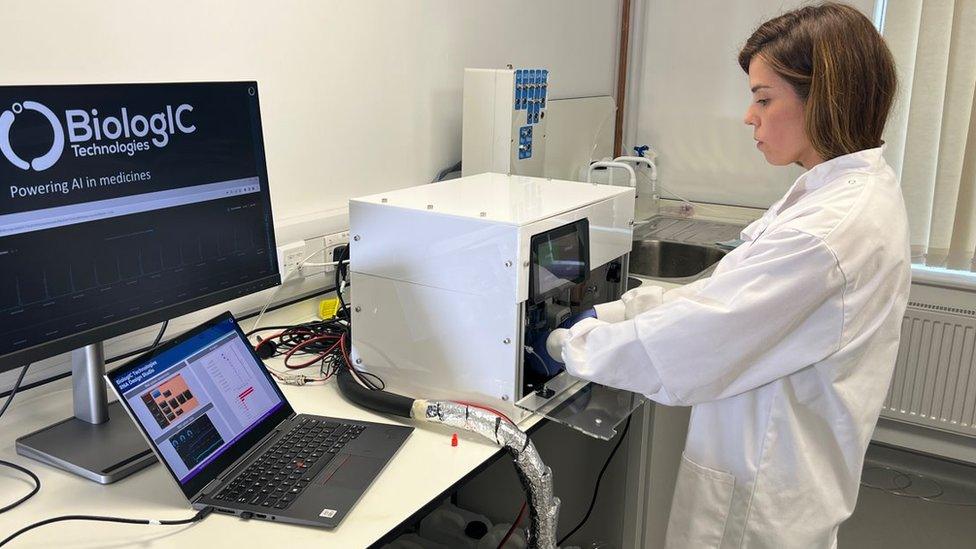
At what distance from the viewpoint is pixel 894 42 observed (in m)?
2.74

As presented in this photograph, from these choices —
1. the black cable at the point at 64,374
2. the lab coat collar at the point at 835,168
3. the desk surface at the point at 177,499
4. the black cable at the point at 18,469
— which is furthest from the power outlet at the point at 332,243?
the lab coat collar at the point at 835,168

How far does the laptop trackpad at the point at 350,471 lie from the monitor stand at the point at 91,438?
0.92 ft

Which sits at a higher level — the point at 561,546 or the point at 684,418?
the point at 684,418

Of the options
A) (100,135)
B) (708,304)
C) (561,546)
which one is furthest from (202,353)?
(561,546)

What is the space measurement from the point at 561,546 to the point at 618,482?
31cm

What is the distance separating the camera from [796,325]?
47.3 inches

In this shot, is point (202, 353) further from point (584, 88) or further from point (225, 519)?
point (584, 88)

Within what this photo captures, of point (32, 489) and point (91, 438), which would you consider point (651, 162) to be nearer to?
point (91, 438)

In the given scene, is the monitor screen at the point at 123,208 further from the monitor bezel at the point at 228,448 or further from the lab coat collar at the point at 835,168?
the lab coat collar at the point at 835,168

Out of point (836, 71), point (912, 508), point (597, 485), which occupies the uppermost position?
point (836, 71)

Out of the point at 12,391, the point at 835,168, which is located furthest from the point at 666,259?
the point at 12,391

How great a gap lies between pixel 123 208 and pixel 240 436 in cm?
39

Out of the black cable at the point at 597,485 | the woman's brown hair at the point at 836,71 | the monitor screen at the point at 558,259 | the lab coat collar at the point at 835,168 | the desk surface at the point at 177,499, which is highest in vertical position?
the woman's brown hair at the point at 836,71

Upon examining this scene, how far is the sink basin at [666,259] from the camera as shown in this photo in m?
2.75
